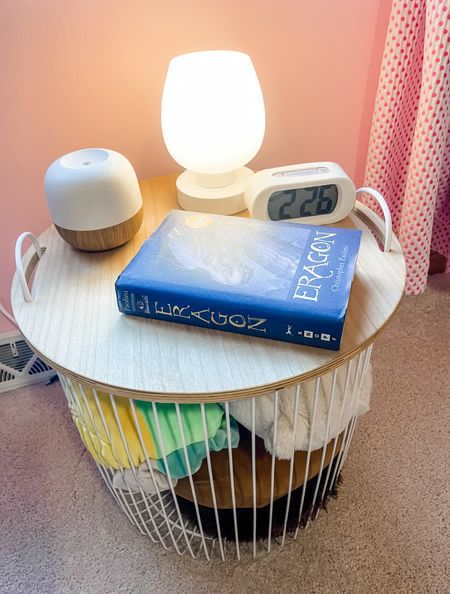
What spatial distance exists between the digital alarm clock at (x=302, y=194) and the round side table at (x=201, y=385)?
0.18ft

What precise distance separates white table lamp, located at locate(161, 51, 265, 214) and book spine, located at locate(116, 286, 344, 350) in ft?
0.98

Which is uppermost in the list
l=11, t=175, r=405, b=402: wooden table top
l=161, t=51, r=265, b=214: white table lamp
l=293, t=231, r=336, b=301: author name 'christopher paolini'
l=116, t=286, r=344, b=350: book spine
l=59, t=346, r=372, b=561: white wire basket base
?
l=161, t=51, r=265, b=214: white table lamp

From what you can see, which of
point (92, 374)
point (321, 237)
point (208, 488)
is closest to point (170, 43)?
point (321, 237)

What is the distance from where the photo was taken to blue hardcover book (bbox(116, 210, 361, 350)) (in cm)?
65

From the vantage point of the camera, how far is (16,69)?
985 mm

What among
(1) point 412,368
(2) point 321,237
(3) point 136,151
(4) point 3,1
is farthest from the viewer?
(1) point 412,368

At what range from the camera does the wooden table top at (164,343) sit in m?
0.63

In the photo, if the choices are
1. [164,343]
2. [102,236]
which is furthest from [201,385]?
[102,236]

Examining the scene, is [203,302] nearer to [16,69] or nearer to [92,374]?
[92,374]

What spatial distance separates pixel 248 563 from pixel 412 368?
643 millimetres

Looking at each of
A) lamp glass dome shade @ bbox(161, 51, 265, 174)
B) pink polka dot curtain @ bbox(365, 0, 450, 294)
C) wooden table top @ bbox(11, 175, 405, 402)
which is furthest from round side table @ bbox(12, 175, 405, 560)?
pink polka dot curtain @ bbox(365, 0, 450, 294)

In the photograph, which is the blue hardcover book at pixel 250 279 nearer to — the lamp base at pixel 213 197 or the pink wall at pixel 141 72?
the lamp base at pixel 213 197

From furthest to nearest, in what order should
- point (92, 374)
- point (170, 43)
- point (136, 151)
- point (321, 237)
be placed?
point (136, 151)
point (170, 43)
point (321, 237)
point (92, 374)

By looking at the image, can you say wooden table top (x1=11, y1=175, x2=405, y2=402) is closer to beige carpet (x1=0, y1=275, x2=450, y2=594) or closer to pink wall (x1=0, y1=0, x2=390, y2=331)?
pink wall (x1=0, y1=0, x2=390, y2=331)
